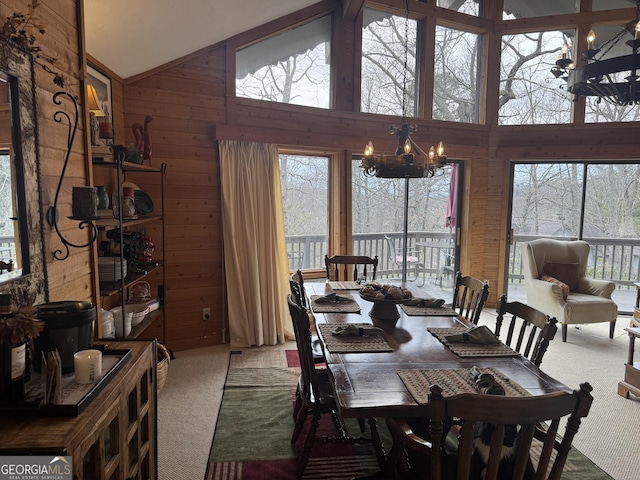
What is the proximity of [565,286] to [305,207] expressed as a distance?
2893 millimetres

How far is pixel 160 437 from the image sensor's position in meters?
2.48

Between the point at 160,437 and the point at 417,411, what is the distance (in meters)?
1.78

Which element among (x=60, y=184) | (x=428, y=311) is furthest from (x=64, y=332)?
(x=428, y=311)

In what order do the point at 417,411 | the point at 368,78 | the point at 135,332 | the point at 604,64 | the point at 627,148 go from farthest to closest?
the point at 627,148 → the point at 368,78 → the point at 135,332 → the point at 604,64 → the point at 417,411

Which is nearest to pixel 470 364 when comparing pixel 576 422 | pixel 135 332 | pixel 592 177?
pixel 576 422

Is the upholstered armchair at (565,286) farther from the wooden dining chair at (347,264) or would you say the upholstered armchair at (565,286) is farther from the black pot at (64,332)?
the black pot at (64,332)

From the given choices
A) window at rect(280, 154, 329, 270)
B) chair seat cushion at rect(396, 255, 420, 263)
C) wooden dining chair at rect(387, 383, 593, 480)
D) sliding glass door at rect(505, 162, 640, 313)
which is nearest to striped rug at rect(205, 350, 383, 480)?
wooden dining chair at rect(387, 383, 593, 480)

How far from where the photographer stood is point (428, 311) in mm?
2631

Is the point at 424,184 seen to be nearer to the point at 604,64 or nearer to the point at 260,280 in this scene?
the point at 260,280

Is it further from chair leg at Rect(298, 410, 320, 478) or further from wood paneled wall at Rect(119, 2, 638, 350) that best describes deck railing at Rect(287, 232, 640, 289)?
chair leg at Rect(298, 410, 320, 478)

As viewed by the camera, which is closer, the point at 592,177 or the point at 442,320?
the point at 442,320

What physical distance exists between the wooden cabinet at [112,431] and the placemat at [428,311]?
1578 millimetres

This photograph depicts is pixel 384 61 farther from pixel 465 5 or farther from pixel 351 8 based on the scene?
pixel 465 5

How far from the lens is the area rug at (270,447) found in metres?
2.19
